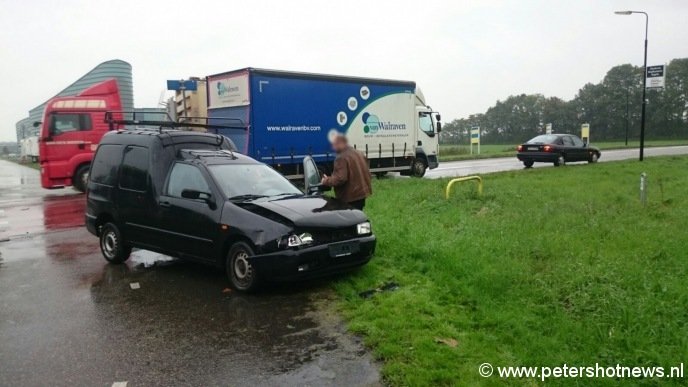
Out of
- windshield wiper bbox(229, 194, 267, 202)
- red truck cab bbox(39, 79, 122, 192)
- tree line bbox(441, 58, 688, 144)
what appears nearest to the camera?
windshield wiper bbox(229, 194, 267, 202)

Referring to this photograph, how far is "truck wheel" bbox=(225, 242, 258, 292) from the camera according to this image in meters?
5.95

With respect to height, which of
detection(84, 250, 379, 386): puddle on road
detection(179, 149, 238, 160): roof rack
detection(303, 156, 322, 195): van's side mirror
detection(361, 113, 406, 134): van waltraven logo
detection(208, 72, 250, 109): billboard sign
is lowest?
detection(84, 250, 379, 386): puddle on road

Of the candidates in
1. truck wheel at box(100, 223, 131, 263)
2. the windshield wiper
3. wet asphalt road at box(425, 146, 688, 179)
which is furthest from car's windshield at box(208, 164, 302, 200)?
wet asphalt road at box(425, 146, 688, 179)

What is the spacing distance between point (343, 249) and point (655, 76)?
22.1 metres

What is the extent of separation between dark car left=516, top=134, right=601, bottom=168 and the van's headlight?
20193 mm

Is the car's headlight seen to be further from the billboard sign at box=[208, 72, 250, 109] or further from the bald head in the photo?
the billboard sign at box=[208, 72, 250, 109]

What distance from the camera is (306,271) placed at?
5867mm

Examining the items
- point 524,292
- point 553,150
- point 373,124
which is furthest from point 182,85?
point 553,150

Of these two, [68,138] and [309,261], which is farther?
[68,138]

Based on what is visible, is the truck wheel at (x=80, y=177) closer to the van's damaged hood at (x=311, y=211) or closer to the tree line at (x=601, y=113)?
the van's damaged hood at (x=311, y=211)

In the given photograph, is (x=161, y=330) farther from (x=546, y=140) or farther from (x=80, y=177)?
(x=546, y=140)

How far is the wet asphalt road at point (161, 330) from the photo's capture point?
4070 millimetres

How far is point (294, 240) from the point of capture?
19.0ft

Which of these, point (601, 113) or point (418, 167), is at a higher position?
point (601, 113)
